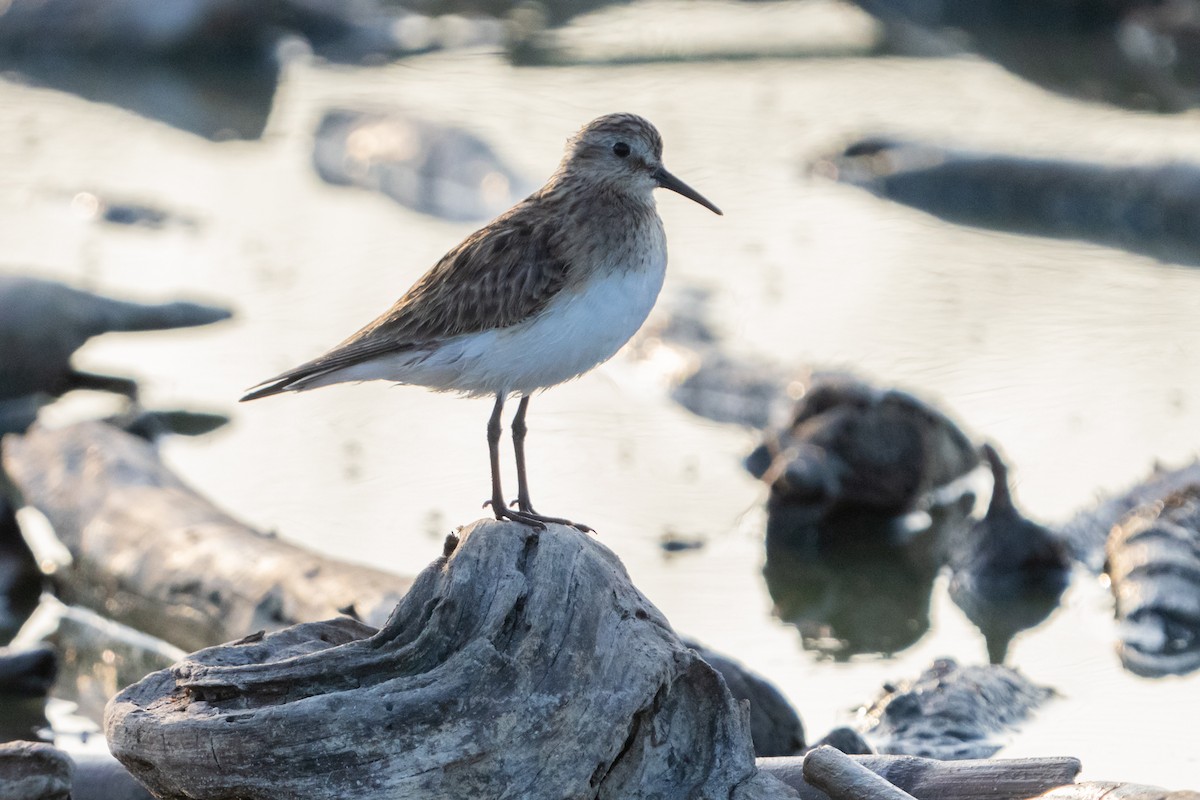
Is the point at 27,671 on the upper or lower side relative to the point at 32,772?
lower

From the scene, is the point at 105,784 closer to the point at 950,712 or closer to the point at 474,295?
the point at 474,295

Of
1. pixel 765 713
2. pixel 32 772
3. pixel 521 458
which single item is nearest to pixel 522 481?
pixel 521 458

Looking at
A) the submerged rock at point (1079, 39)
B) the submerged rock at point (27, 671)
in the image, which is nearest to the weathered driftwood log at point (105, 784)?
the submerged rock at point (27, 671)

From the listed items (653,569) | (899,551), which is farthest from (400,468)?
(899,551)

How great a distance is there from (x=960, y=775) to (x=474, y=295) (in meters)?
2.05

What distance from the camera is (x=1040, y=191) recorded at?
14.0 metres

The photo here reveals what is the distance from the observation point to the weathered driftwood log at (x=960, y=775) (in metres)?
5.17

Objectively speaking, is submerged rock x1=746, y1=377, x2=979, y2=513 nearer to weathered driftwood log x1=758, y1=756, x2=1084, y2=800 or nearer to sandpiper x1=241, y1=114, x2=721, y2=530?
sandpiper x1=241, y1=114, x2=721, y2=530

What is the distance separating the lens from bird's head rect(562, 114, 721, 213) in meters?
5.97

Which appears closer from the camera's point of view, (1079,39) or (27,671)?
(27,671)

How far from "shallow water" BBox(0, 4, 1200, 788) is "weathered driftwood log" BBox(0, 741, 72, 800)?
2.95 m

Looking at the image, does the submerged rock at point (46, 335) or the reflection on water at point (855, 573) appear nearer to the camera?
the reflection on water at point (855, 573)

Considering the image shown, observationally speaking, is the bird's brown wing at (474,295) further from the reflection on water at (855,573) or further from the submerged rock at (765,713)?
the reflection on water at (855,573)

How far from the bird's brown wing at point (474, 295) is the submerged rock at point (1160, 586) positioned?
3305 mm
